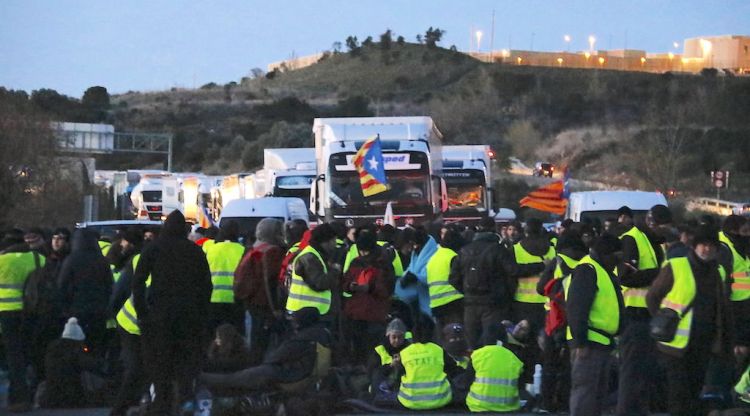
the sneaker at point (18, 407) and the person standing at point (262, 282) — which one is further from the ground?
the person standing at point (262, 282)

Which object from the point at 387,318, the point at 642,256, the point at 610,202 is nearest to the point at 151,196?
the point at 610,202

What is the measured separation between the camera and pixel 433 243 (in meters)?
17.7

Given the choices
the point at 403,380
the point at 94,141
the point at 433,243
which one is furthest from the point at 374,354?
the point at 94,141

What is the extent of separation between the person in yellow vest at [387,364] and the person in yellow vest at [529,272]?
5.90 ft

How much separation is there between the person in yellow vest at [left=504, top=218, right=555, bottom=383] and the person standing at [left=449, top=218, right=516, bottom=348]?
0.31 ft

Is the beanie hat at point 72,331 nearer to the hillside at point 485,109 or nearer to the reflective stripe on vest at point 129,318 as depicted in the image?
the reflective stripe on vest at point 129,318

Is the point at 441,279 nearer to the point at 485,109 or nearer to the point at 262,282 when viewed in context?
the point at 262,282

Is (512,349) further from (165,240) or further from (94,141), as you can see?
(94,141)

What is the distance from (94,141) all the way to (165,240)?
7493 cm

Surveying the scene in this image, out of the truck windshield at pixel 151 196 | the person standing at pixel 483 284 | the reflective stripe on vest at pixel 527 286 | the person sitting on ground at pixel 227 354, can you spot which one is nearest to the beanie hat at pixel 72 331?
the person sitting on ground at pixel 227 354

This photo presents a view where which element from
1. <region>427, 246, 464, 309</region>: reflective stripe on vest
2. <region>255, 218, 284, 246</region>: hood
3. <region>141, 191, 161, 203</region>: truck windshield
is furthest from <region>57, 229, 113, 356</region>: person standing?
<region>141, 191, 161, 203</region>: truck windshield

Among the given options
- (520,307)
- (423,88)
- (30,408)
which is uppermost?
(423,88)

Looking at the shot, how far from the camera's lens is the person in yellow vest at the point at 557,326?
12711 mm

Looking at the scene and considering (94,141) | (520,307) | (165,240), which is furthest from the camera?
(94,141)
